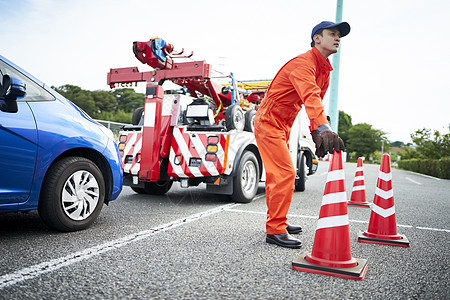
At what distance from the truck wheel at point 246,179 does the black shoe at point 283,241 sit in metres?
2.39

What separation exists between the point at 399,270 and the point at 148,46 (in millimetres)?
4562

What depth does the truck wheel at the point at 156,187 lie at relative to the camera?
6.54 m

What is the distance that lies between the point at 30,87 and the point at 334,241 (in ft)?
9.52

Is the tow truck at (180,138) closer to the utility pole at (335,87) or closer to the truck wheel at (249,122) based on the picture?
the truck wheel at (249,122)

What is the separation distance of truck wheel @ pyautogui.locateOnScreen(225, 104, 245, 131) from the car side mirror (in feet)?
11.4

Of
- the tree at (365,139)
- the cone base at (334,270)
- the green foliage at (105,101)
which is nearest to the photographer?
the cone base at (334,270)

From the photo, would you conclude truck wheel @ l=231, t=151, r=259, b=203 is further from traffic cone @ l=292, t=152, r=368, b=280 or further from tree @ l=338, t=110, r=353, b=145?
tree @ l=338, t=110, r=353, b=145

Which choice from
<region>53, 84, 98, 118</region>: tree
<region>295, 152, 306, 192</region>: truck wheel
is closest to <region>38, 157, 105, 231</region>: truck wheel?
<region>295, 152, 306, 192</region>: truck wheel

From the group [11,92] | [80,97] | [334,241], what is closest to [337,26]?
[334,241]

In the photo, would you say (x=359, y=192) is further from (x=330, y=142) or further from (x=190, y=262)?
(x=190, y=262)

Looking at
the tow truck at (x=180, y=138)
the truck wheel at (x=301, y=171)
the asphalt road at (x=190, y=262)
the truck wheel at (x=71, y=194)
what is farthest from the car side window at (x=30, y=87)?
the truck wheel at (x=301, y=171)

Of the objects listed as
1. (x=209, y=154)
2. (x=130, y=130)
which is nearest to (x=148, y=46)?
(x=130, y=130)

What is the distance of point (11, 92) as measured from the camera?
117 inches

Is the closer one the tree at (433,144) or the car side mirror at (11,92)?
the car side mirror at (11,92)
